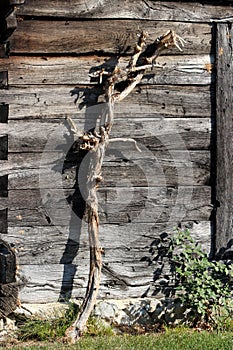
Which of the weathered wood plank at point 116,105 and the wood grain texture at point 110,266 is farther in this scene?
the wood grain texture at point 110,266

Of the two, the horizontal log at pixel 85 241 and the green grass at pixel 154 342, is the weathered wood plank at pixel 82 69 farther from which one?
the green grass at pixel 154 342

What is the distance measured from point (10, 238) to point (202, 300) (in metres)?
1.92

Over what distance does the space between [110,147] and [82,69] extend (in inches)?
30.8

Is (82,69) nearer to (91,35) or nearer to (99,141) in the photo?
(91,35)

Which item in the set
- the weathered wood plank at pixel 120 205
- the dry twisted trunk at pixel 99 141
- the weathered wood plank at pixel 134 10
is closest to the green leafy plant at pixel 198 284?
the weathered wood plank at pixel 120 205

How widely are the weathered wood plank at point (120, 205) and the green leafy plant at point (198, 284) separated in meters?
0.24

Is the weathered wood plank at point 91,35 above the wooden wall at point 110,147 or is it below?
above

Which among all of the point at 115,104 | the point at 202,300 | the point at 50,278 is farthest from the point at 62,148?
the point at 202,300

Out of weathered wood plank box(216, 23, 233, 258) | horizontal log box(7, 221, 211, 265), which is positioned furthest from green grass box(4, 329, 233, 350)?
weathered wood plank box(216, 23, 233, 258)

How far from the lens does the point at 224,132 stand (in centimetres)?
723

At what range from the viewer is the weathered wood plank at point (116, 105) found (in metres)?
6.82

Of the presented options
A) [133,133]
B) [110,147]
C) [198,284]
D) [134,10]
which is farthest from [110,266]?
[134,10]

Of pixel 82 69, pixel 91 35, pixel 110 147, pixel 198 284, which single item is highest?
pixel 91 35

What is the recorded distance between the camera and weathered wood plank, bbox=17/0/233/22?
678cm
